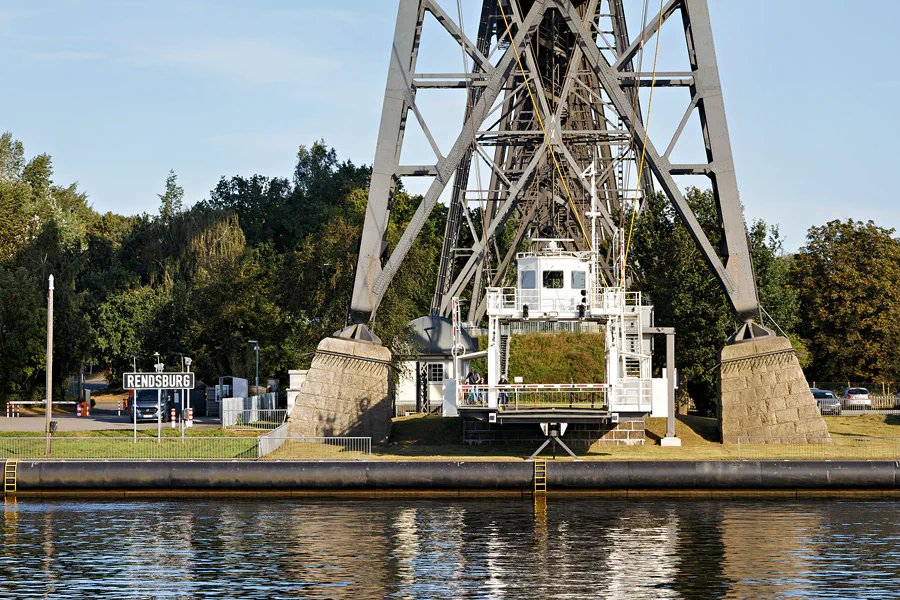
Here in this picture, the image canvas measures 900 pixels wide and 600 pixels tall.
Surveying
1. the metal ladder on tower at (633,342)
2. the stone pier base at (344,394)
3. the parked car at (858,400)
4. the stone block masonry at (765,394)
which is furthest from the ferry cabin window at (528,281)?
the parked car at (858,400)

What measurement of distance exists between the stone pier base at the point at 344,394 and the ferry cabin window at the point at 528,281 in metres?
5.98

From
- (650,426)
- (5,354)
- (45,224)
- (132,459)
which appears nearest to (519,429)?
(650,426)

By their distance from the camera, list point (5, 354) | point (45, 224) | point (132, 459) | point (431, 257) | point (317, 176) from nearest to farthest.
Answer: point (132, 459)
point (431, 257)
point (5, 354)
point (45, 224)
point (317, 176)

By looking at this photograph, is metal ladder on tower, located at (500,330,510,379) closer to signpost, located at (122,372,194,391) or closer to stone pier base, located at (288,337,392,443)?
stone pier base, located at (288,337,392,443)

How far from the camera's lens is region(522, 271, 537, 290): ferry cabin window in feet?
143

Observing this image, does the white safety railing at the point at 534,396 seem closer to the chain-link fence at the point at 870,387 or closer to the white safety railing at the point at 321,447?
the white safety railing at the point at 321,447

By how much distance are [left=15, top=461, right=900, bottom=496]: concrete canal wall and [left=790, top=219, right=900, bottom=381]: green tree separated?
46381 mm

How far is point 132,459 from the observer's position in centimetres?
3934

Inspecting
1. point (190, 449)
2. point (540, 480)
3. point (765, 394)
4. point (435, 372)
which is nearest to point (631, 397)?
point (540, 480)

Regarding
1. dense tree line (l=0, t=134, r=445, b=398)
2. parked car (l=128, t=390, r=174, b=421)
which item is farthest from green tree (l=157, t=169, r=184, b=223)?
parked car (l=128, t=390, r=174, b=421)

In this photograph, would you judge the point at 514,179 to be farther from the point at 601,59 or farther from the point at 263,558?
the point at 263,558

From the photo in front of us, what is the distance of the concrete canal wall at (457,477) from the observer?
37188 mm

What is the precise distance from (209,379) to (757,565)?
6561 cm

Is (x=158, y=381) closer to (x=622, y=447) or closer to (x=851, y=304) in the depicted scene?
(x=622, y=447)
